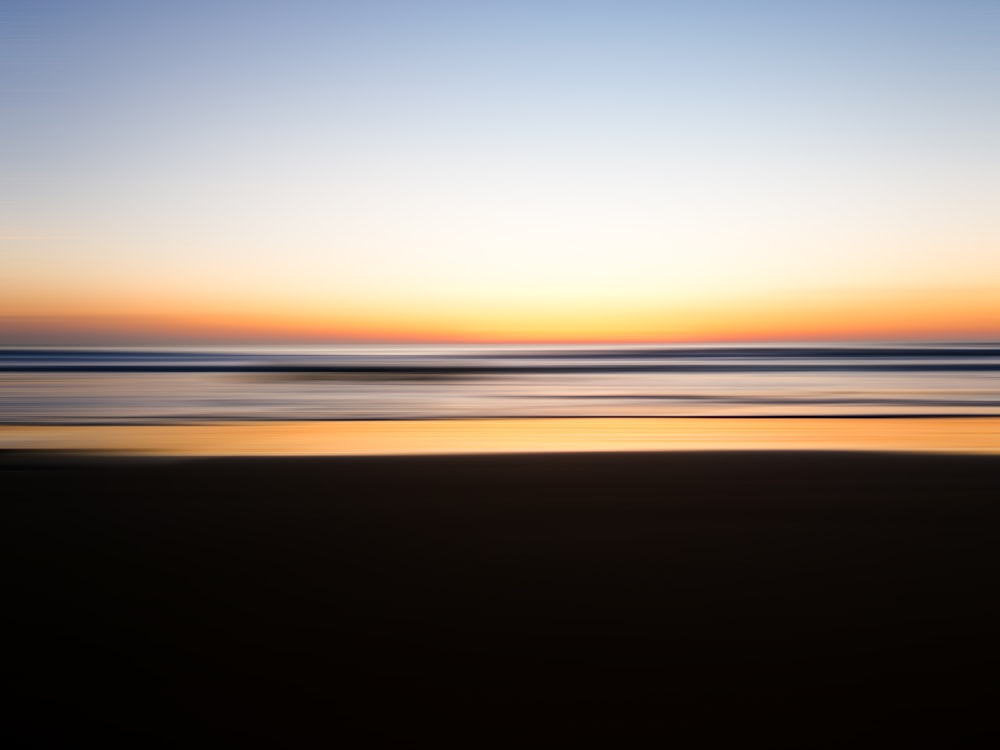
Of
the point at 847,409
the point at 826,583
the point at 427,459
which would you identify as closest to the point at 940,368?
the point at 847,409

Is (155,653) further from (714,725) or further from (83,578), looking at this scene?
(714,725)

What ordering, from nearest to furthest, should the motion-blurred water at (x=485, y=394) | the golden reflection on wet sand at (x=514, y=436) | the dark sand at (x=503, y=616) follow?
1. the dark sand at (x=503, y=616)
2. the golden reflection on wet sand at (x=514, y=436)
3. the motion-blurred water at (x=485, y=394)

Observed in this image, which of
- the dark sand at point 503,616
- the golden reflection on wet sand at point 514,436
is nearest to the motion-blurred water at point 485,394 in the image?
the golden reflection on wet sand at point 514,436

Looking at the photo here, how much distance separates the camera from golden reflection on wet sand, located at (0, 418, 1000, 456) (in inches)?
414

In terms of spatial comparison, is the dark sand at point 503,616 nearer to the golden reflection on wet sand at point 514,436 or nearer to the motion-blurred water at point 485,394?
the golden reflection on wet sand at point 514,436

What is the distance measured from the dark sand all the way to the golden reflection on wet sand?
320 cm

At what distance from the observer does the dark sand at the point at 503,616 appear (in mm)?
3072

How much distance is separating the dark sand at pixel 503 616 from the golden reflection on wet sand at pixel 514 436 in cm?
320

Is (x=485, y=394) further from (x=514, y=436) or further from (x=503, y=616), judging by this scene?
(x=503, y=616)

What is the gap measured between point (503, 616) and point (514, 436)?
7.87 metres

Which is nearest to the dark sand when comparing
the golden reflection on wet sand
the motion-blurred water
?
the golden reflection on wet sand

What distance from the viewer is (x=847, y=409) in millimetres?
15711

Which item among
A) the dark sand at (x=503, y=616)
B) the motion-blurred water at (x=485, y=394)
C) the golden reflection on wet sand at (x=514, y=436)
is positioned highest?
the motion-blurred water at (x=485, y=394)

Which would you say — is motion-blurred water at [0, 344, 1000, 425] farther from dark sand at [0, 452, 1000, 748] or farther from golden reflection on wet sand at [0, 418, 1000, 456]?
dark sand at [0, 452, 1000, 748]
